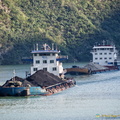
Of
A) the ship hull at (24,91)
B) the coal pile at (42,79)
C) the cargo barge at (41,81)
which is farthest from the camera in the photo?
the coal pile at (42,79)

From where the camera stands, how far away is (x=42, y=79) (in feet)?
253

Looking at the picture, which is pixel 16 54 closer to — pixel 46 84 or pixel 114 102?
pixel 46 84

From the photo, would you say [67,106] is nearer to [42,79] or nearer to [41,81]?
[41,81]

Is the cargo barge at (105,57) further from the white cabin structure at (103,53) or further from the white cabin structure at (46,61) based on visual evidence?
the white cabin structure at (46,61)

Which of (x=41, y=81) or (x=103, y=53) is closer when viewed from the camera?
(x=41, y=81)

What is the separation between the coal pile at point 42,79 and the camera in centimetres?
7548

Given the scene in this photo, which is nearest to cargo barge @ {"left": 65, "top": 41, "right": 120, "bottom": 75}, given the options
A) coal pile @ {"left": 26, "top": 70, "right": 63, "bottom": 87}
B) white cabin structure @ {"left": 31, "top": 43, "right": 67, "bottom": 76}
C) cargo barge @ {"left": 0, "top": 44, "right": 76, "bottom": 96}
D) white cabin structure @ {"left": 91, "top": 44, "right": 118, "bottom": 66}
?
white cabin structure @ {"left": 91, "top": 44, "right": 118, "bottom": 66}

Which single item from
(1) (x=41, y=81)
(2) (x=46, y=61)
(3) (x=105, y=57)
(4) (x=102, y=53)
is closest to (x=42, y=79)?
(1) (x=41, y=81)

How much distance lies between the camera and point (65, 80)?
8694cm

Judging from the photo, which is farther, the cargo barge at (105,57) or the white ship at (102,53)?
the white ship at (102,53)

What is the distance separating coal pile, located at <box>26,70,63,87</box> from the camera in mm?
75481

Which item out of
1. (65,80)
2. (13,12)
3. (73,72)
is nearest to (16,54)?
(13,12)

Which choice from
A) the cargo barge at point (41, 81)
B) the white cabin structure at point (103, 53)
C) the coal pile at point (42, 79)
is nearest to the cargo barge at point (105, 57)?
the white cabin structure at point (103, 53)

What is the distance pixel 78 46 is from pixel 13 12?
2539cm
